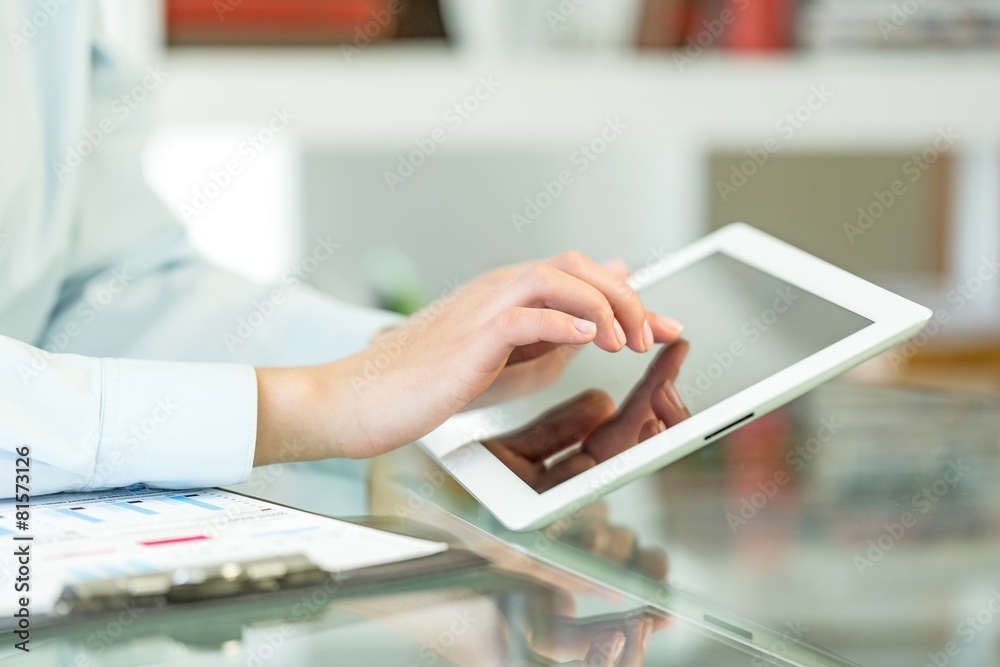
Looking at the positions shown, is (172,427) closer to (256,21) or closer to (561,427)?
(561,427)

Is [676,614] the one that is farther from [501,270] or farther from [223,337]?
[223,337]

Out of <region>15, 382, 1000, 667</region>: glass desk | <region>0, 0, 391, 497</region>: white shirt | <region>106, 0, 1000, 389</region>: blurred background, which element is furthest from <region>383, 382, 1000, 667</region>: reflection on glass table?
<region>106, 0, 1000, 389</region>: blurred background

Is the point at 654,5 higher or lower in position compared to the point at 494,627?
higher

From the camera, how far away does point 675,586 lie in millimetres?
466

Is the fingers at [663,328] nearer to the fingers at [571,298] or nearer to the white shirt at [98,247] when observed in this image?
the fingers at [571,298]

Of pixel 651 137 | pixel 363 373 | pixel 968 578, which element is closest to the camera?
pixel 968 578

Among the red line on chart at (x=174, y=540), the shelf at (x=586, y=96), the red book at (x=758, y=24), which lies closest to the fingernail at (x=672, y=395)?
the red line on chart at (x=174, y=540)

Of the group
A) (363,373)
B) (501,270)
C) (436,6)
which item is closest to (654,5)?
(436,6)

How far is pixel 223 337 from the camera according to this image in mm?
880

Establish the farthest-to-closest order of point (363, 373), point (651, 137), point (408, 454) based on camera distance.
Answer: point (651, 137) → point (408, 454) → point (363, 373)

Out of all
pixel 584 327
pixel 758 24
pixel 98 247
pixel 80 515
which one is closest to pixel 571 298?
pixel 584 327

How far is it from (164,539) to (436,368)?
0.61ft

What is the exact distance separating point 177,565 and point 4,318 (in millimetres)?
514

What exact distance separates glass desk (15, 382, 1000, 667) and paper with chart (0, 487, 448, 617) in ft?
0.09
